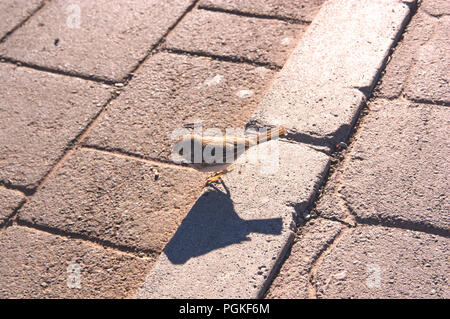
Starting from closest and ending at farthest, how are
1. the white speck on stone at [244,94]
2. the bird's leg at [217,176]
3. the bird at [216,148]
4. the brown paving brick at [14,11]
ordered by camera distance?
the bird at [216,148] < the bird's leg at [217,176] < the white speck on stone at [244,94] < the brown paving brick at [14,11]

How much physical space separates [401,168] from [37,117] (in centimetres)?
295

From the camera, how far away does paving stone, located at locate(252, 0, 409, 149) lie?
3931mm

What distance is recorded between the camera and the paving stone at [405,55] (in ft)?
13.9

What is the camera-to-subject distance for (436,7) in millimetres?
4996

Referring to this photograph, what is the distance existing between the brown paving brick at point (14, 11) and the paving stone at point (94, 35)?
0.14m

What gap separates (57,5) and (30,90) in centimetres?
152

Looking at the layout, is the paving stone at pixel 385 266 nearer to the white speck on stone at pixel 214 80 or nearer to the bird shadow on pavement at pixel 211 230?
the bird shadow on pavement at pixel 211 230

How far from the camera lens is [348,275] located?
302cm

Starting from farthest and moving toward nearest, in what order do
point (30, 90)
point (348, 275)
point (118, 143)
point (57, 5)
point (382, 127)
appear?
1. point (57, 5)
2. point (30, 90)
3. point (118, 143)
4. point (382, 127)
5. point (348, 275)

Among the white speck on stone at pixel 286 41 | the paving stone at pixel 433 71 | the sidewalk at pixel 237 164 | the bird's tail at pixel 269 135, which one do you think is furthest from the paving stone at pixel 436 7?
the bird's tail at pixel 269 135

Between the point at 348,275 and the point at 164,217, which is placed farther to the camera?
the point at 164,217

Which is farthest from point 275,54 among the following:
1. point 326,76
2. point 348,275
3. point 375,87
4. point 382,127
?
point 348,275

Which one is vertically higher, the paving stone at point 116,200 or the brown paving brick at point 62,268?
the paving stone at point 116,200
